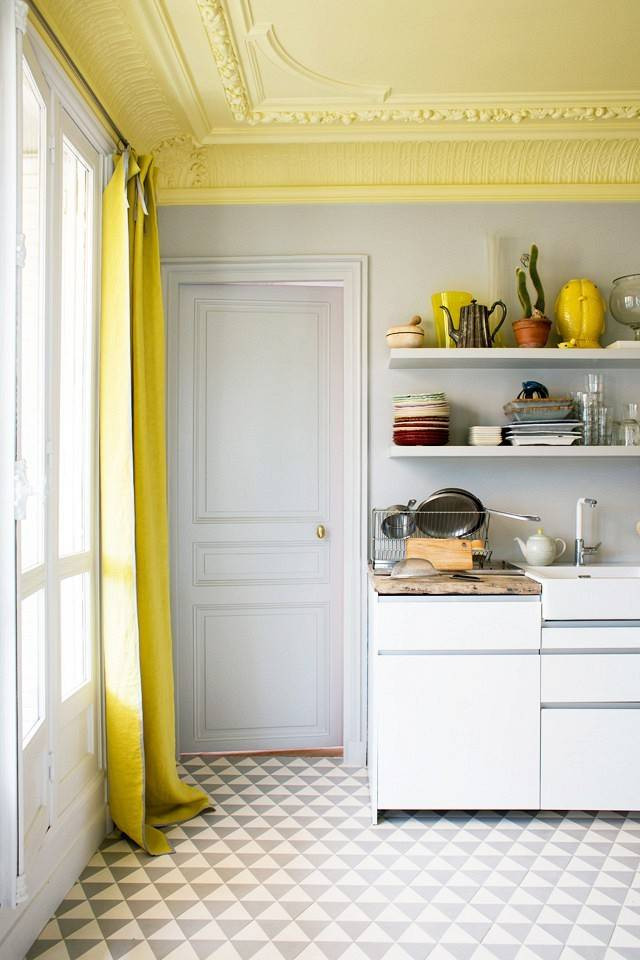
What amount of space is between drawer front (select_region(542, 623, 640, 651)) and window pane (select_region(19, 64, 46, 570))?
5.76 ft

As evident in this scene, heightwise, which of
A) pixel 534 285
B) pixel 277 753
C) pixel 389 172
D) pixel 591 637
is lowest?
pixel 277 753

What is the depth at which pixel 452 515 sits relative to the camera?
3242 millimetres

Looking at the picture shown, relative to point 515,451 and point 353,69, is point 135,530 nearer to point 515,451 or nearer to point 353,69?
point 515,451

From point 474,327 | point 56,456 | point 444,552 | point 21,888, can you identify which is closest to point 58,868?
point 21,888

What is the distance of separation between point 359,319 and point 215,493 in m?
0.99

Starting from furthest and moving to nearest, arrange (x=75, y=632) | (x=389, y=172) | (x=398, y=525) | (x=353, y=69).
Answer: (x=389, y=172)
(x=398, y=525)
(x=353, y=69)
(x=75, y=632)

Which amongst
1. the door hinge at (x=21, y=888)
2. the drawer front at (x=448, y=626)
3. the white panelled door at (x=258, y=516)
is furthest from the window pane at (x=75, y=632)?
the drawer front at (x=448, y=626)

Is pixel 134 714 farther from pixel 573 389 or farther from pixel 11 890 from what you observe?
pixel 573 389

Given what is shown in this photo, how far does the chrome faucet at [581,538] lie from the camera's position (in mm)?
3227

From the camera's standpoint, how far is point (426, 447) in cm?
313

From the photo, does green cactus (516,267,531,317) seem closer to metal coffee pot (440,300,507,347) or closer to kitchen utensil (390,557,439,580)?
metal coffee pot (440,300,507,347)

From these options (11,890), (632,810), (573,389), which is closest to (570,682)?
(632,810)

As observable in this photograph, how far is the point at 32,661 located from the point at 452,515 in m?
1.77

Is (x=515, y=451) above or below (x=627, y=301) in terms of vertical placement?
below
